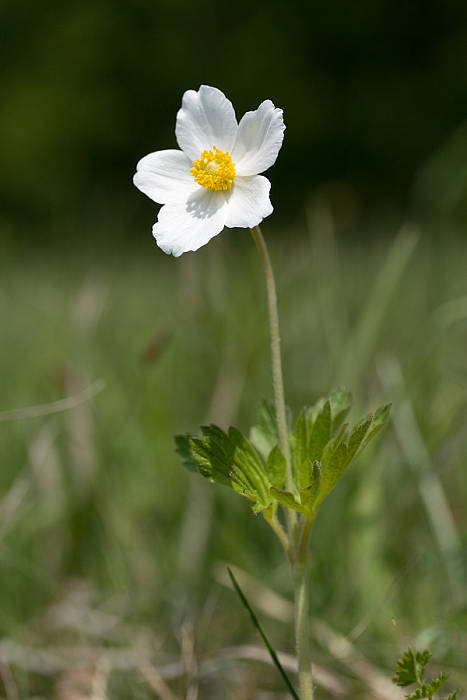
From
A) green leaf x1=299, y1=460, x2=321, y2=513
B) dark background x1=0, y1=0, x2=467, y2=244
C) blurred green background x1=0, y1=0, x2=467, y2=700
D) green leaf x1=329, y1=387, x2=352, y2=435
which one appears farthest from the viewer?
dark background x1=0, y1=0, x2=467, y2=244

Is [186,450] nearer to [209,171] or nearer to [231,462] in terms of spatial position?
[231,462]

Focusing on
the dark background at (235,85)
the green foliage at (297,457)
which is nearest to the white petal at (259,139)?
the green foliage at (297,457)

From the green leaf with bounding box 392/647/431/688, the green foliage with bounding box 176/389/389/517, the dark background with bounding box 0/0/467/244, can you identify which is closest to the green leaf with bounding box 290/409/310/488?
the green foliage with bounding box 176/389/389/517

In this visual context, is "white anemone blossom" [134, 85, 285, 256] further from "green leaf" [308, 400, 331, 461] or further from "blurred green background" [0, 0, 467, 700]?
"blurred green background" [0, 0, 467, 700]

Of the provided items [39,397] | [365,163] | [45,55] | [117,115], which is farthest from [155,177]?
[45,55]

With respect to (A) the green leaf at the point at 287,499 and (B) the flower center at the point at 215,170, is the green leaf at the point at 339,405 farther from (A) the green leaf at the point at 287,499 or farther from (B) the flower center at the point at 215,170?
(B) the flower center at the point at 215,170

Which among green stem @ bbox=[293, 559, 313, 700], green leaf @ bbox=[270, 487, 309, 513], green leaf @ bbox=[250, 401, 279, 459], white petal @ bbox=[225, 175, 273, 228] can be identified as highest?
white petal @ bbox=[225, 175, 273, 228]

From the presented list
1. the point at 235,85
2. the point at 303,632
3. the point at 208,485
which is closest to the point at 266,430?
the point at 303,632
